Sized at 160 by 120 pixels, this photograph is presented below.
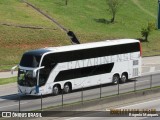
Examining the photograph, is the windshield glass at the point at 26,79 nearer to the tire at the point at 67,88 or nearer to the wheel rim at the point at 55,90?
the wheel rim at the point at 55,90

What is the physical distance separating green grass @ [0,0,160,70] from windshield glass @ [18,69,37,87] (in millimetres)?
23924

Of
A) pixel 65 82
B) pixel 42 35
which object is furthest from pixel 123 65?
pixel 42 35

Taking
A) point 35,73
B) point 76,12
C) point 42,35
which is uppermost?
point 76,12

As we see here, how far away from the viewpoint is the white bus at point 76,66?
1377 inches

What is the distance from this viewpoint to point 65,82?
36.8m

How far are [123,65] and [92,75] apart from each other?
4189 mm

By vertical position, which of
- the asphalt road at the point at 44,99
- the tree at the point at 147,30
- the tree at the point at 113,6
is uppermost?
the tree at the point at 113,6

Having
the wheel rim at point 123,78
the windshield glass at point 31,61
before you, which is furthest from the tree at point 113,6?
the windshield glass at point 31,61

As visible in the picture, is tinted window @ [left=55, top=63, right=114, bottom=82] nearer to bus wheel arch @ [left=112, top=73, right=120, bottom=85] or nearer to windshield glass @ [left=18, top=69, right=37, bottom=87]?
bus wheel arch @ [left=112, top=73, right=120, bottom=85]

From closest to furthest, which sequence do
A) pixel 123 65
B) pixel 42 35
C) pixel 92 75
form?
pixel 92 75 < pixel 123 65 < pixel 42 35

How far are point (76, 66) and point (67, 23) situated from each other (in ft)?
125

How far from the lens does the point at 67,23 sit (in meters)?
75.2

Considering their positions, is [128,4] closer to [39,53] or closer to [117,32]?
[117,32]

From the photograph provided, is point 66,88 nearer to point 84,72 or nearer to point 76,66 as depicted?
point 76,66
